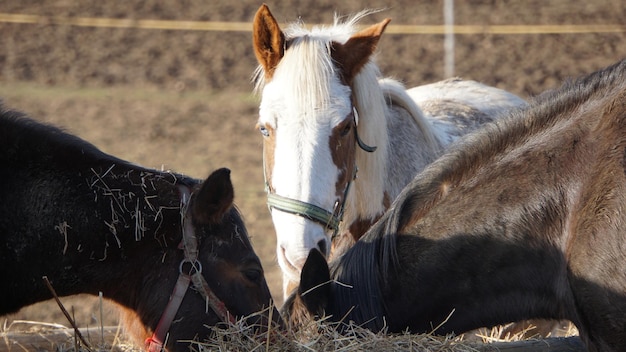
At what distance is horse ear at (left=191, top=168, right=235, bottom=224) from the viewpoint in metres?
2.93

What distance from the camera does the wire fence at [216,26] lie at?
1266cm

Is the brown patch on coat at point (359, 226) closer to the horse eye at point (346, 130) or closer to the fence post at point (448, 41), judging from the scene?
the horse eye at point (346, 130)

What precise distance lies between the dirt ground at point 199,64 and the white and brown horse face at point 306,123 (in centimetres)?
518

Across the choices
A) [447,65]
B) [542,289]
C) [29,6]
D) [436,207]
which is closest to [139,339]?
[436,207]

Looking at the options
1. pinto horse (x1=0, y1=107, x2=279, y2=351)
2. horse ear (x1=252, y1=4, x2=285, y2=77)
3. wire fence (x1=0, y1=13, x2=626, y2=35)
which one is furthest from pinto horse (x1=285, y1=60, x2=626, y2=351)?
wire fence (x1=0, y1=13, x2=626, y2=35)

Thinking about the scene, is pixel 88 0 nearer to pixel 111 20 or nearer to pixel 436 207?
pixel 111 20

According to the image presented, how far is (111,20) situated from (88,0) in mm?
937

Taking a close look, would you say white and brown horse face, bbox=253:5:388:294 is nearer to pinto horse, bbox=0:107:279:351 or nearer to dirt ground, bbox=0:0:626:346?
pinto horse, bbox=0:107:279:351

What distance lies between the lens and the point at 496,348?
2887mm

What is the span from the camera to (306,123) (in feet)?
11.9

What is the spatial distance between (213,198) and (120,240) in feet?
1.26

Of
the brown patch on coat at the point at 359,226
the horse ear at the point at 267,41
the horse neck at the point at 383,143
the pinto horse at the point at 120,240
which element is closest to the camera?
the pinto horse at the point at 120,240

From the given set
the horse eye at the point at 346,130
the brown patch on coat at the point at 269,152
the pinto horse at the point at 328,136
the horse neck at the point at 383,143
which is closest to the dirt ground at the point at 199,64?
the horse neck at the point at 383,143

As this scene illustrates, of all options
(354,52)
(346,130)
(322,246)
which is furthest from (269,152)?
(354,52)
